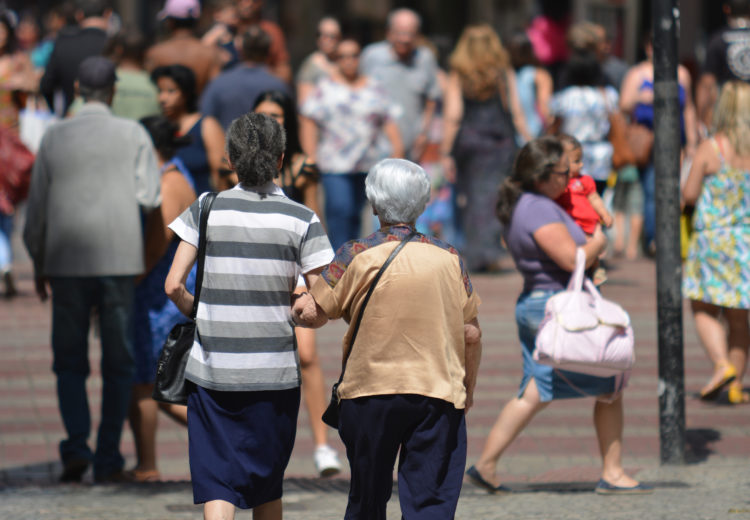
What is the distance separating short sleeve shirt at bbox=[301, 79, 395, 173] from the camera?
1087cm

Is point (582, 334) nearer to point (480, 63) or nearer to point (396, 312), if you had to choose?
point (396, 312)

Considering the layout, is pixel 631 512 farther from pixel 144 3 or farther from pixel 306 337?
pixel 144 3

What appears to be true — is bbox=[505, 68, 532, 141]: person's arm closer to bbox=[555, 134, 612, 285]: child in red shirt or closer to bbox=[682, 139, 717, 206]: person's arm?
bbox=[682, 139, 717, 206]: person's arm

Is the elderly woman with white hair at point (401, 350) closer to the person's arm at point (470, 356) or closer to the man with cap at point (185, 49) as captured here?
the person's arm at point (470, 356)

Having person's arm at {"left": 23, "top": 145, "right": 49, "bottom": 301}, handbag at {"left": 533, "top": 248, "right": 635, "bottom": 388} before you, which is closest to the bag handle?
handbag at {"left": 533, "top": 248, "right": 635, "bottom": 388}

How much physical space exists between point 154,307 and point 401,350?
8.18 feet

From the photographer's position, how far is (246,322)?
15.4 feet

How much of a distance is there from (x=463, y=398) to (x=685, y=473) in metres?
2.22

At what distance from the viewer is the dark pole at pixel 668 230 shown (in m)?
6.54

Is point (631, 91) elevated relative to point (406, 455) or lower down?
elevated

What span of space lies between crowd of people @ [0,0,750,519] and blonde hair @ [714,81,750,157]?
0.01 metres

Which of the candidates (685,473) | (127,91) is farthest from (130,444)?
(685,473)

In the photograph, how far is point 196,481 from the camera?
4.74 meters

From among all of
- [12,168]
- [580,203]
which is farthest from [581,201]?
[12,168]
